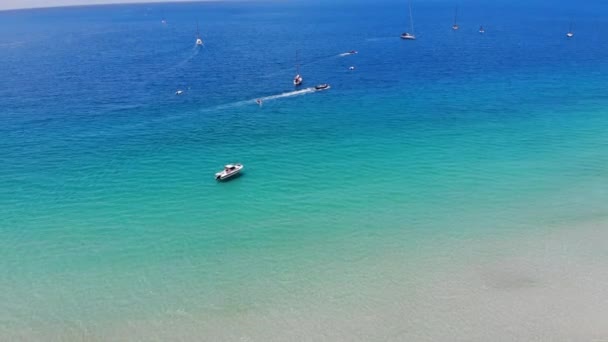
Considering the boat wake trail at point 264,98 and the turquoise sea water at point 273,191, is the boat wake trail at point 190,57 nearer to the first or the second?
the turquoise sea water at point 273,191

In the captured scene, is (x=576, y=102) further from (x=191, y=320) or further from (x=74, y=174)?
(x=74, y=174)

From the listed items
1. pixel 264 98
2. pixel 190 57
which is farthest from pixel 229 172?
pixel 190 57

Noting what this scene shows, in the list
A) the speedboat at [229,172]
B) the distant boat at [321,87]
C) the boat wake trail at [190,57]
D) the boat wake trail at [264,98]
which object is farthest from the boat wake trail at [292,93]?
the boat wake trail at [190,57]

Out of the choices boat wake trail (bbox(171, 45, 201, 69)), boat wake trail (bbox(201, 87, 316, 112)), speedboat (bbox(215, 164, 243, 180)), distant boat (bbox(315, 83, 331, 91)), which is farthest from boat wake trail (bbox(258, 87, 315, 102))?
boat wake trail (bbox(171, 45, 201, 69))

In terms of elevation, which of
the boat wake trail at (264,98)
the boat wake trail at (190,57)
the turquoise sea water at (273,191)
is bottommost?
the turquoise sea water at (273,191)

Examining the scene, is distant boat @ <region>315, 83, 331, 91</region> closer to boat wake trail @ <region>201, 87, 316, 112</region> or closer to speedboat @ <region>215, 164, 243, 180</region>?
boat wake trail @ <region>201, 87, 316, 112</region>
